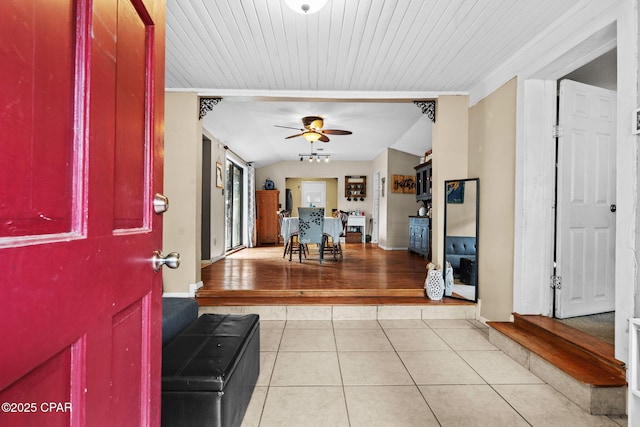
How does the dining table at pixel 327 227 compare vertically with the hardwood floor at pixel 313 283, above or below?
above

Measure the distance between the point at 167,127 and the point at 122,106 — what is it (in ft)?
10.1

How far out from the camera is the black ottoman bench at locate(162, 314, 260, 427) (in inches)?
50.9

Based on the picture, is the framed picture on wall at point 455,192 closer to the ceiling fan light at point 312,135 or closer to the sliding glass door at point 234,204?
the ceiling fan light at point 312,135

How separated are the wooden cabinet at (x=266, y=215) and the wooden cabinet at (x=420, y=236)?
3.54 meters

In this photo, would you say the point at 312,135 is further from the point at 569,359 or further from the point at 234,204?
the point at 569,359

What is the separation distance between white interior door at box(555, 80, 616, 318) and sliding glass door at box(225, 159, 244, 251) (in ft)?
18.8

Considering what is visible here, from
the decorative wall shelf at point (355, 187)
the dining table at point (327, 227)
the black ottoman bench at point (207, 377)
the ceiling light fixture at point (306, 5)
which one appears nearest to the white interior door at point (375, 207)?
the decorative wall shelf at point (355, 187)

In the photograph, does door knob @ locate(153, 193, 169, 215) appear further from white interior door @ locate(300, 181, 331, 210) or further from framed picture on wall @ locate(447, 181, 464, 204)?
white interior door @ locate(300, 181, 331, 210)

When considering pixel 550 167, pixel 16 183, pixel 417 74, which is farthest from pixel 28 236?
pixel 417 74

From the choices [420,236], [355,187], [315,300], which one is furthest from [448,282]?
[355,187]

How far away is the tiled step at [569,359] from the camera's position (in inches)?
68.5

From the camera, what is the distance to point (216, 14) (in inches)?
88.9

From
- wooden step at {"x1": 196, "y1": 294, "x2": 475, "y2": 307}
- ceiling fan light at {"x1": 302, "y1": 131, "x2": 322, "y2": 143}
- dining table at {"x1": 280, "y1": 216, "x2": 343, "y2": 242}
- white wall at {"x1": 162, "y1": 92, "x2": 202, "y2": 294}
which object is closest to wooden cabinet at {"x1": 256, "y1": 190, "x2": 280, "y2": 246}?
dining table at {"x1": 280, "y1": 216, "x2": 343, "y2": 242}

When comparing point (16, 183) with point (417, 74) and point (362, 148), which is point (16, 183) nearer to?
point (417, 74)
